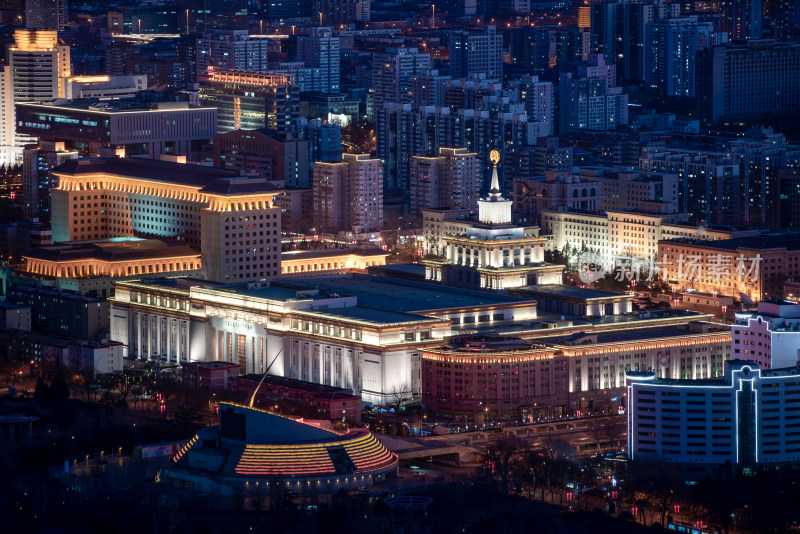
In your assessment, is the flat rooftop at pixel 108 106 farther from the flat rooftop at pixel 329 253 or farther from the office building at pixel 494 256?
the office building at pixel 494 256

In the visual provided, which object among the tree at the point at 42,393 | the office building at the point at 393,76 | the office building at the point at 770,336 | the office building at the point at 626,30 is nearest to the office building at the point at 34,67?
the office building at the point at 393,76

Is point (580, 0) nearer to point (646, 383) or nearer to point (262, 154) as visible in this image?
point (262, 154)

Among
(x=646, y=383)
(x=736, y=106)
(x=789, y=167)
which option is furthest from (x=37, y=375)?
(x=736, y=106)

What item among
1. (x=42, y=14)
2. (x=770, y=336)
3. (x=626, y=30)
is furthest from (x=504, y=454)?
(x=626, y=30)

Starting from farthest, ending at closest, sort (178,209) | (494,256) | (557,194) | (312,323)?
(557,194)
(178,209)
(494,256)
(312,323)

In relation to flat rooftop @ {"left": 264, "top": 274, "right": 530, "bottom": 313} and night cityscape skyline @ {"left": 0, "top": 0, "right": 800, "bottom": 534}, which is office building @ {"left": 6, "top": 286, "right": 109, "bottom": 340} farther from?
flat rooftop @ {"left": 264, "top": 274, "right": 530, "bottom": 313}

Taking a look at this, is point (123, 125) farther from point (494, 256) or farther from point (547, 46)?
point (547, 46)

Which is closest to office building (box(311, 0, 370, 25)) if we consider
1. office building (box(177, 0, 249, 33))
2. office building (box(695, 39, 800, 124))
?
office building (box(177, 0, 249, 33))

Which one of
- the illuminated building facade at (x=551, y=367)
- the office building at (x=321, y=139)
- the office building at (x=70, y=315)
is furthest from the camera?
the office building at (x=321, y=139)
